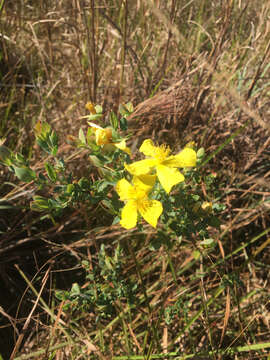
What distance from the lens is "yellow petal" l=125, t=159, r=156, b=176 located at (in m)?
1.04

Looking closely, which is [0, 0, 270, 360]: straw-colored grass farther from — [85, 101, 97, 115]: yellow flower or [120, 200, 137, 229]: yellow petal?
[85, 101, 97, 115]: yellow flower

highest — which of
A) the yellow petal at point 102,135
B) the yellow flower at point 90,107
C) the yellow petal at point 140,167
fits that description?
the yellow flower at point 90,107

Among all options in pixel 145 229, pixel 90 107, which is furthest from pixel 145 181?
pixel 145 229

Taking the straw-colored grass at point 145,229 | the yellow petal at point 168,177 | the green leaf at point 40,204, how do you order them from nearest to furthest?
the yellow petal at point 168,177, the green leaf at point 40,204, the straw-colored grass at point 145,229

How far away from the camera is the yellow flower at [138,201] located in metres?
1.07

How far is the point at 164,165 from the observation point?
1129mm

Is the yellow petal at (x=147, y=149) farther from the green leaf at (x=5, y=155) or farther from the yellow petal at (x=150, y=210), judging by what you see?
the green leaf at (x=5, y=155)

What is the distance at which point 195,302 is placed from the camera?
1.69m

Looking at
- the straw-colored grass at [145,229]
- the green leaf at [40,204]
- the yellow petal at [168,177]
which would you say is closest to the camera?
the yellow petal at [168,177]

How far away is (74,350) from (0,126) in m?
1.39

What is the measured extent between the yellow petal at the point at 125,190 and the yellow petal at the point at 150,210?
0.05 metres

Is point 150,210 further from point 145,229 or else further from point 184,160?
point 145,229

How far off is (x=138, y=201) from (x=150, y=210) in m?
0.05

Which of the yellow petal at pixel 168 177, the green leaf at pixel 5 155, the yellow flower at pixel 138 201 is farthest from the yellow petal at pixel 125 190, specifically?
the green leaf at pixel 5 155
